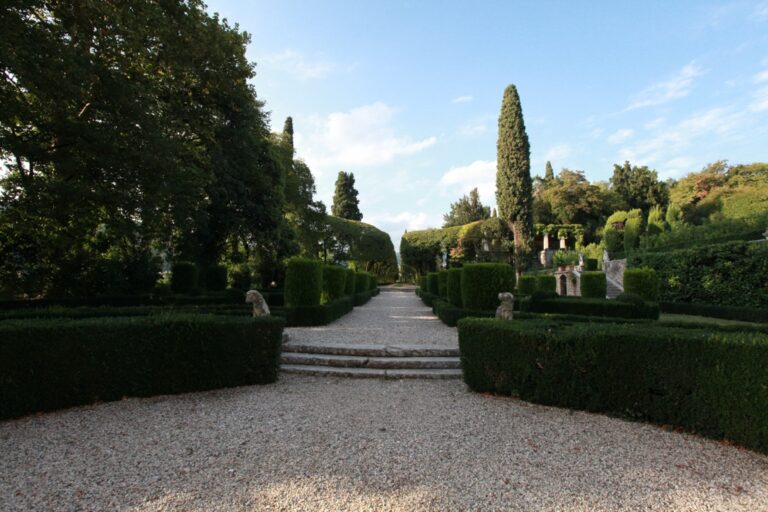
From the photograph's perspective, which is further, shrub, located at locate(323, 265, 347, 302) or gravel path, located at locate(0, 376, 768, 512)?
shrub, located at locate(323, 265, 347, 302)

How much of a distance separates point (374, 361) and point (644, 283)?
426 inches

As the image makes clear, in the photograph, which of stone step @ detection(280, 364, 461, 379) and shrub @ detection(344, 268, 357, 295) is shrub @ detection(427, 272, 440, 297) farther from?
stone step @ detection(280, 364, 461, 379)

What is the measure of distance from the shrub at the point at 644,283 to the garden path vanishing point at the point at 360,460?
34.0ft

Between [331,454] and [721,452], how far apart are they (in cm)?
324

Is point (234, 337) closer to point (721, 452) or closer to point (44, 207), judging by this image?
point (721, 452)

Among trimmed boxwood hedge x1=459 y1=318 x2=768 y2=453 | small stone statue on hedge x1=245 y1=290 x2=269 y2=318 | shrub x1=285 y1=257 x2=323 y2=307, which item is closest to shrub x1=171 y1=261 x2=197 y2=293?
shrub x1=285 y1=257 x2=323 y2=307

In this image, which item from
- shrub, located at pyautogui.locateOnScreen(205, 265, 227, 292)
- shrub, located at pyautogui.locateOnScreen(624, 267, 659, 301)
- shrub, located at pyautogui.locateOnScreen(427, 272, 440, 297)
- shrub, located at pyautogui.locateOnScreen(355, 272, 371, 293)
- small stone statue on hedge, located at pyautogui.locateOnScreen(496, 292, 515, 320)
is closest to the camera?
small stone statue on hedge, located at pyautogui.locateOnScreen(496, 292, 515, 320)

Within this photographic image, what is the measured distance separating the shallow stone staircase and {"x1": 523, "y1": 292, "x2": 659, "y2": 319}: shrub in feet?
20.4

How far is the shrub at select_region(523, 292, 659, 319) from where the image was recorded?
10414mm

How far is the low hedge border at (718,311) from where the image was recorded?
11.2 m

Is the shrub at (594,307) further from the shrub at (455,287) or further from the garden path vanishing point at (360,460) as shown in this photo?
the garden path vanishing point at (360,460)

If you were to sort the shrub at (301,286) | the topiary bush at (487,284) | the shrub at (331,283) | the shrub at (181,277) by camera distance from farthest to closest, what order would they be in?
the shrub at (181,277) → the shrub at (331,283) → the shrub at (301,286) → the topiary bush at (487,284)

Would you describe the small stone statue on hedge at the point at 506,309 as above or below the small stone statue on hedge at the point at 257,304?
below

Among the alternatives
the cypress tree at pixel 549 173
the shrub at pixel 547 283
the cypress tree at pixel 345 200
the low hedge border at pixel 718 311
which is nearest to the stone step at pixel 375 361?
the low hedge border at pixel 718 311
